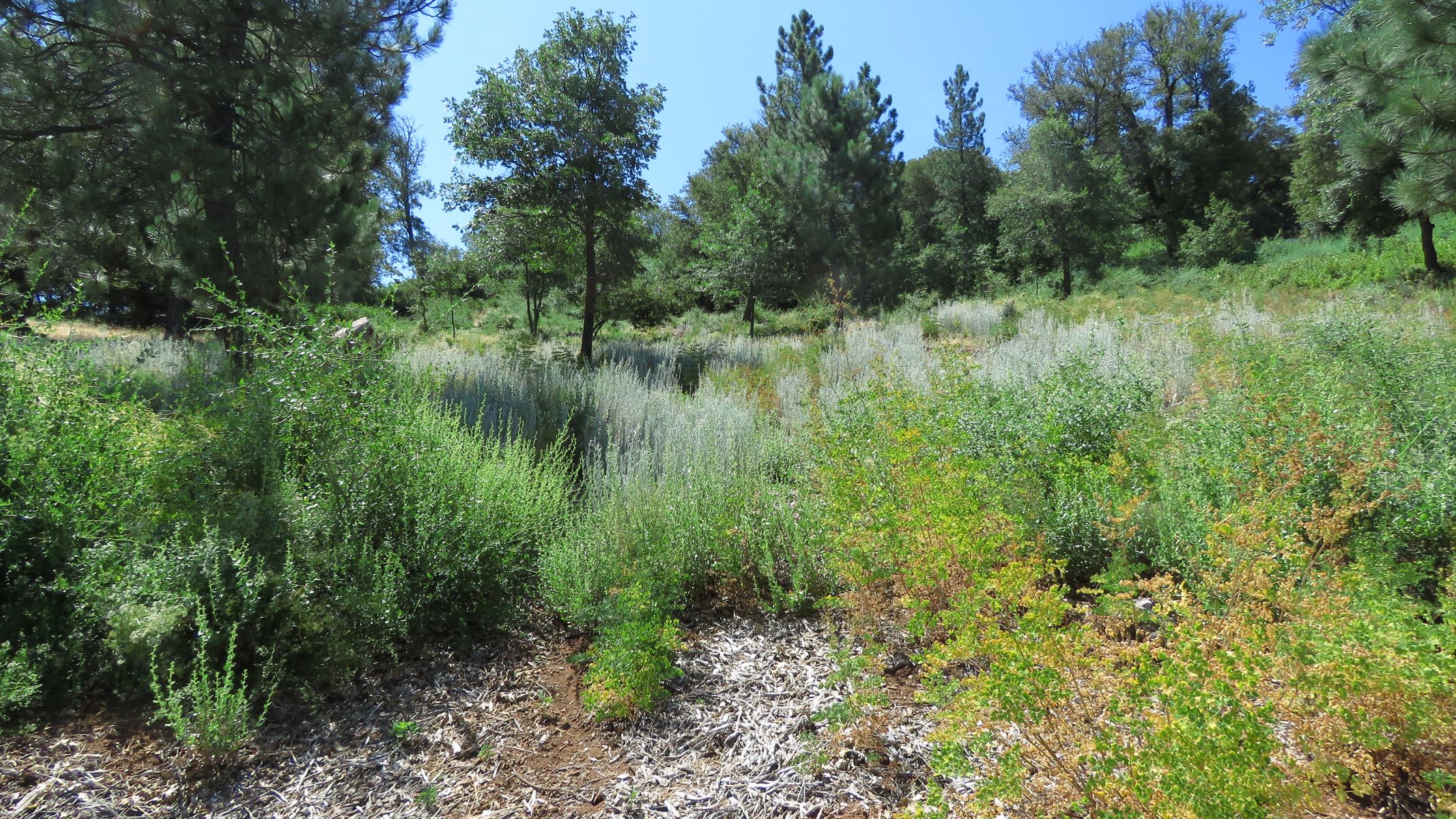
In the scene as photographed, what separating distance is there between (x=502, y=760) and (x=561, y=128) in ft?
33.5

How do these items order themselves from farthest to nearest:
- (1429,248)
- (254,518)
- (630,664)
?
(1429,248)
(254,518)
(630,664)

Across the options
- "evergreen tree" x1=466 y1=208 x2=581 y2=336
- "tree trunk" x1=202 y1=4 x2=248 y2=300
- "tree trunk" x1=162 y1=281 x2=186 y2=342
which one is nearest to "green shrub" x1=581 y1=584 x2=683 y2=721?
"tree trunk" x1=202 y1=4 x2=248 y2=300

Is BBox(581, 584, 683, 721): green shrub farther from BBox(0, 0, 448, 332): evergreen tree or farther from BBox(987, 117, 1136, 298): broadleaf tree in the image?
BBox(987, 117, 1136, 298): broadleaf tree

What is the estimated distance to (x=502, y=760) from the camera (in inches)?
96.4

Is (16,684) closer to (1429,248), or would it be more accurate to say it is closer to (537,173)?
(537,173)

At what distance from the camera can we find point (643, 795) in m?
2.22

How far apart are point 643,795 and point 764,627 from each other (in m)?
1.24

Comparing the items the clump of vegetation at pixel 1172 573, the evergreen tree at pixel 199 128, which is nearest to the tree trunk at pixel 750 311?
the evergreen tree at pixel 199 128

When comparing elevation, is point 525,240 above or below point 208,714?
above

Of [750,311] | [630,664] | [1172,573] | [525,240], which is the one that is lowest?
[630,664]

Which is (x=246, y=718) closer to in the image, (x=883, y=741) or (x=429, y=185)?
(x=883, y=741)

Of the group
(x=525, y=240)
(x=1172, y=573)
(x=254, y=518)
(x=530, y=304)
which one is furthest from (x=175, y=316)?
(x=1172, y=573)

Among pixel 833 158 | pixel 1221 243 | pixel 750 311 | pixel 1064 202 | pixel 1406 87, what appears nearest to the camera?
pixel 1406 87

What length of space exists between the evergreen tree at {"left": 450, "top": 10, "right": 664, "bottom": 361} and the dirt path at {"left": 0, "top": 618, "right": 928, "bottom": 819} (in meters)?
8.31
